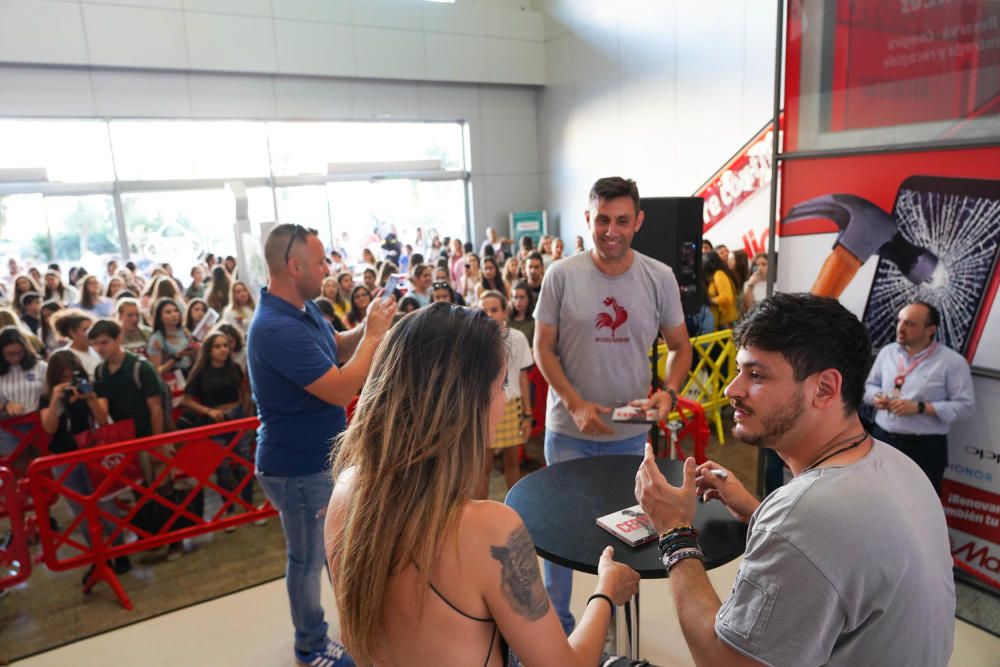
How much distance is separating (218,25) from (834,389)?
1487 centimetres

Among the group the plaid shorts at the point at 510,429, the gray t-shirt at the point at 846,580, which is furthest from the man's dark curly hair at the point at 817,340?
the plaid shorts at the point at 510,429

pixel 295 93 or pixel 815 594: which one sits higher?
pixel 295 93

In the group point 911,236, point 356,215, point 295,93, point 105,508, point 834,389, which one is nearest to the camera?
point 834,389

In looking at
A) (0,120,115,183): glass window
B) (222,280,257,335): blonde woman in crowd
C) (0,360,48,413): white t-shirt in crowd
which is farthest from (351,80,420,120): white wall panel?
(0,360,48,413): white t-shirt in crowd

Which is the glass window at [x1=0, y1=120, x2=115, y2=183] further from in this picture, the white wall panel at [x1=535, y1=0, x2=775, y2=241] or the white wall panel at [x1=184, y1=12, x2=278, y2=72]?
the white wall panel at [x1=535, y1=0, x2=775, y2=241]

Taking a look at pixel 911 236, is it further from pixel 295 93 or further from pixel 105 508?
pixel 295 93

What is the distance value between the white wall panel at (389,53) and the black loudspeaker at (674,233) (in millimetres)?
11914

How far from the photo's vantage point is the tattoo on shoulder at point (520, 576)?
1.35m

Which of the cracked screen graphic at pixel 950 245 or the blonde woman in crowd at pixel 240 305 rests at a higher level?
the cracked screen graphic at pixel 950 245

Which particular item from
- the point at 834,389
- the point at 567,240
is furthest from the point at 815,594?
the point at 567,240

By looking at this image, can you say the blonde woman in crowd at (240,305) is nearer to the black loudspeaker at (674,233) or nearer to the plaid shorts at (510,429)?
the plaid shorts at (510,429)

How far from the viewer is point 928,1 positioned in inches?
136

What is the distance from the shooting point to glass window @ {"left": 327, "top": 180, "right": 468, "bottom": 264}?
628 inches

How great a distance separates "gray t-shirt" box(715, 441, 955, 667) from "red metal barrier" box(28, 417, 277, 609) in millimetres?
3940
